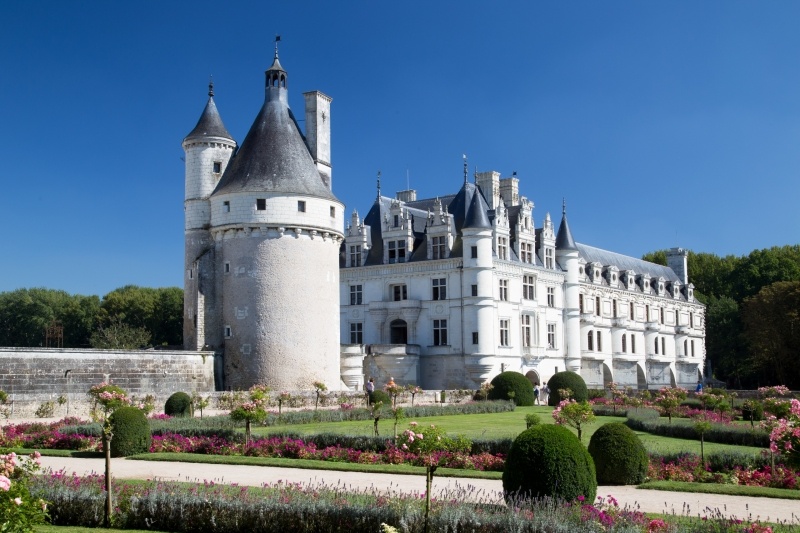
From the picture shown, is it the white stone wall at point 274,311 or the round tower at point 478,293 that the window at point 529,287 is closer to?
the round tower at point 478,293

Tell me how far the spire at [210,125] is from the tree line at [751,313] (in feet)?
111

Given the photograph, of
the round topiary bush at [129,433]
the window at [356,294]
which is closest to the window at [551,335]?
the window at [356,294]

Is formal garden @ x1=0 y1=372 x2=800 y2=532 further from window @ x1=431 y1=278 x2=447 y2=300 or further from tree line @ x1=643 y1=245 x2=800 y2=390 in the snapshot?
tree line @ x1=643 y1=245 x2=800 y2=390

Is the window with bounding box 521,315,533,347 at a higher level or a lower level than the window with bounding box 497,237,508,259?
lower

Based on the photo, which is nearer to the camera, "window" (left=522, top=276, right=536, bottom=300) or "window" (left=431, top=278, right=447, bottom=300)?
"window" (left=431, top=278, right=447, bottom=300)

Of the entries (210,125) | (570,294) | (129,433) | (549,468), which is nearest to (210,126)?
(210,125)

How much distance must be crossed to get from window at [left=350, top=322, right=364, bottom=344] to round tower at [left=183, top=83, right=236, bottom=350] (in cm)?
1253

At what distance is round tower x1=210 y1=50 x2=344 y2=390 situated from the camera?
33.0 meters

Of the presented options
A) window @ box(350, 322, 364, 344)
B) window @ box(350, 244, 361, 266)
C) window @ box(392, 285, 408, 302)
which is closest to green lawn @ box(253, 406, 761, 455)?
window @ box(392, 285, 408, 302)

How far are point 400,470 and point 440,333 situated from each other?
92.9ft

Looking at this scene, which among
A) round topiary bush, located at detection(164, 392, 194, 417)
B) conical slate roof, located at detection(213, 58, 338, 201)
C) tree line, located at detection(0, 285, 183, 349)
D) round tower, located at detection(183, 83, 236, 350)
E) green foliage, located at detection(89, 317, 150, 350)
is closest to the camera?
round topiary bush, located at detection(164, 392, 194, 417)

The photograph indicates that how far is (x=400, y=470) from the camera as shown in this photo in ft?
50.7

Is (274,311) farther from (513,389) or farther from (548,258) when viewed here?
(548,258)

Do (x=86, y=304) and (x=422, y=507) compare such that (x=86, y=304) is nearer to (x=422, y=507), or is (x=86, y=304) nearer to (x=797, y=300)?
(x=797, y=300)
